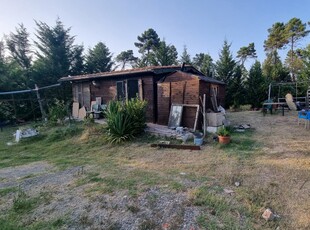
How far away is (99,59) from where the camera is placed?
19.5 metres

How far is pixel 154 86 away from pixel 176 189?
5954mm

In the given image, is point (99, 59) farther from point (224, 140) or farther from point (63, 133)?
point (224, 140)

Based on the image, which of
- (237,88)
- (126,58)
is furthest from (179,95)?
(126,58)

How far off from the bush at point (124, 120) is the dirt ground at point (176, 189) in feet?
4.60

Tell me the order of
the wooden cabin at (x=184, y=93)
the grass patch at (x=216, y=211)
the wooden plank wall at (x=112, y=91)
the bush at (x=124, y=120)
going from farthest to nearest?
the wooden plank wall at (x=112, y=91) < the wooden cabin at (x=184, y=93) < the bush at (x=124, y=120) < the grass patch at (x=216, y=211)

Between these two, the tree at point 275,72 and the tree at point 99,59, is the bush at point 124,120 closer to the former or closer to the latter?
the tree at point 275,72

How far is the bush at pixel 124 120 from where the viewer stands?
6664mm

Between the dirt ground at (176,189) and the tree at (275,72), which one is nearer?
the dirt ground at (176,189)

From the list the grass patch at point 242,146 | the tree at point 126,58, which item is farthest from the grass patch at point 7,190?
the tree at point 126,58

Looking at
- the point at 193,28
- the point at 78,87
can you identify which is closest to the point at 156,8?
the point at 193,28

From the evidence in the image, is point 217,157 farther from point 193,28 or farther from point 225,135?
point 193,28

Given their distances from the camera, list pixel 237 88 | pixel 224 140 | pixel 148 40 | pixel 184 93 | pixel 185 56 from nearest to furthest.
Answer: pixel 224 140 < pixel 184 93 < pixel 237 88 < pixel 185 56 < pixel 148 40

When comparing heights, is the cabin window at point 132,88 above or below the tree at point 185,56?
below

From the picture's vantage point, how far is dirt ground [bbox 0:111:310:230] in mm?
2445
